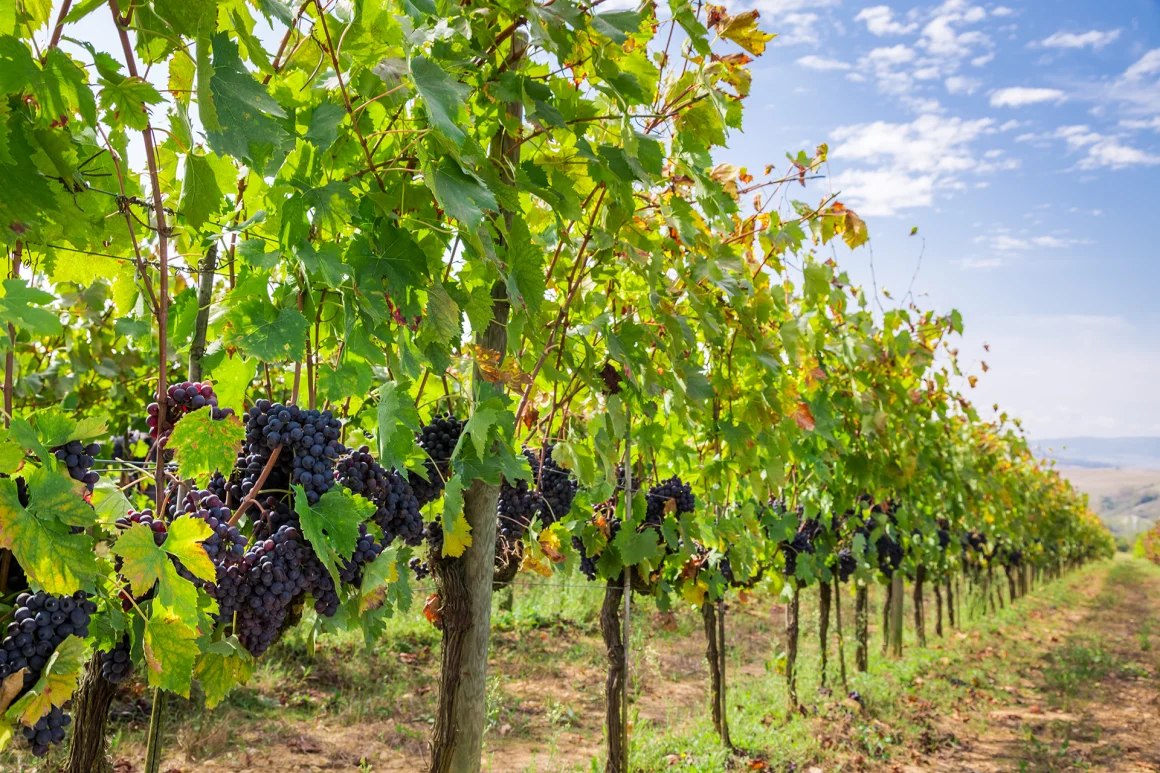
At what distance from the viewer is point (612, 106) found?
2.25 m

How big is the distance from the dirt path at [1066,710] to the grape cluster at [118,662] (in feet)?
18.9

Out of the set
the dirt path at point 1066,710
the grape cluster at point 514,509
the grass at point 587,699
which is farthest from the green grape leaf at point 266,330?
the dirt path at point 1066,710

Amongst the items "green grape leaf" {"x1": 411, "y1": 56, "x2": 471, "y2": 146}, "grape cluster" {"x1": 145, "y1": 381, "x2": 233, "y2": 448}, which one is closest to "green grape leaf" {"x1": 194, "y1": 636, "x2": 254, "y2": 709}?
"grape cluster" {"x1": 145, "y1": 381, "x2": 233, "y2": 448}

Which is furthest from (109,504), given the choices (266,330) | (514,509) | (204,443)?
(514,509)

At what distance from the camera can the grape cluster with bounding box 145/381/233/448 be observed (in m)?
1.57

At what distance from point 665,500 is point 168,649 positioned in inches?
113

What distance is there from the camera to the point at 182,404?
1644mm

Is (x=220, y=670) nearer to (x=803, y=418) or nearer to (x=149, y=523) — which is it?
(x=149, y=523)

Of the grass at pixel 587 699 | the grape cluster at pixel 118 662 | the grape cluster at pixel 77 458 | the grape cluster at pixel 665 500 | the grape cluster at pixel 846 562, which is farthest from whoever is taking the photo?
the grape cluster at pixel 846 562

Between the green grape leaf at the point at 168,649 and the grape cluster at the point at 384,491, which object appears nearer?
the green grape leaf at the point at 168,649

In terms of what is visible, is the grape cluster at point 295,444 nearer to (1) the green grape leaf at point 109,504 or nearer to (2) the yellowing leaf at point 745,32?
(1) the green grape leaf at point 109,504

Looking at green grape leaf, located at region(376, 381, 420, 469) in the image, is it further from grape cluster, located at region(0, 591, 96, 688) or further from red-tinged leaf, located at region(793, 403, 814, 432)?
red-tinged leaf, located at region(793, 403, 814, 432)

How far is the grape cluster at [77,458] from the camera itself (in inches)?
56.0

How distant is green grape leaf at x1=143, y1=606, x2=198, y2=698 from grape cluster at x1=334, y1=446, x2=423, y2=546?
1.60ft
